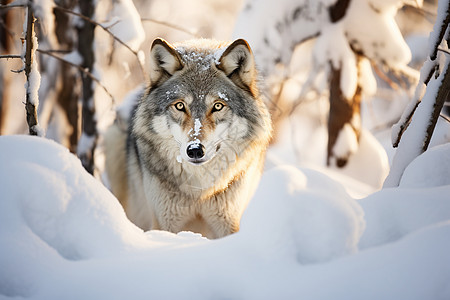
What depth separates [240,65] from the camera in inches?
140

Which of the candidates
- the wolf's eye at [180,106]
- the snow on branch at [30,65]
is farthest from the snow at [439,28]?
the snow on branch at [30,65]

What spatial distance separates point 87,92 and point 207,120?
214cm

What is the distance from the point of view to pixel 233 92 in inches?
137

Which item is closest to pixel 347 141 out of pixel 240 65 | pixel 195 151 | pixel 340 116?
pixel 340 116

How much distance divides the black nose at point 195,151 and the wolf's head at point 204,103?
2.6 inches

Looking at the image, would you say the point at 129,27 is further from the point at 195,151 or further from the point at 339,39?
the point at 339,39

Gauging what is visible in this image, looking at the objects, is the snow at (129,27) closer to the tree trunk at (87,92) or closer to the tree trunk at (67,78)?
the tree trunk at (87,92)

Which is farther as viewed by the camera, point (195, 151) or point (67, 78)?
point (67, 78)

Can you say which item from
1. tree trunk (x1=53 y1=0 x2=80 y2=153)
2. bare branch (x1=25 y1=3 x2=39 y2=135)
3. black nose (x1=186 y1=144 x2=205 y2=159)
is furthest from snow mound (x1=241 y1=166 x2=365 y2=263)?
tree trunk (x1=53 y1=0 x2=80 y2=153)

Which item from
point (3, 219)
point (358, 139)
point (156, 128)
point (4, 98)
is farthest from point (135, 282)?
point (4, 98)

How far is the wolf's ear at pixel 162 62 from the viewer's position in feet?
11.3

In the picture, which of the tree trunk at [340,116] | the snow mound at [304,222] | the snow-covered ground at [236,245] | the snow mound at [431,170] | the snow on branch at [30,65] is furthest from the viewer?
the tree trunk at [340,116]

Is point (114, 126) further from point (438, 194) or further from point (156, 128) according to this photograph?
point (438, 194)

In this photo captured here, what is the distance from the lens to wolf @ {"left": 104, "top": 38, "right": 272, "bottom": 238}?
336cm
